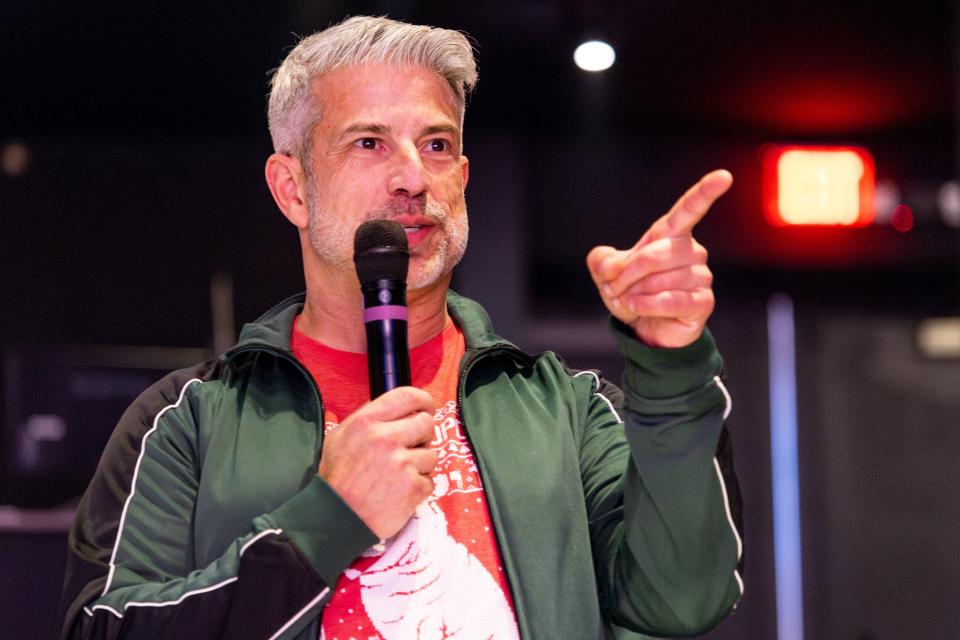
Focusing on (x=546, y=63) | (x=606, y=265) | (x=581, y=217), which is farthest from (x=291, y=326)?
(x=581, y=217)

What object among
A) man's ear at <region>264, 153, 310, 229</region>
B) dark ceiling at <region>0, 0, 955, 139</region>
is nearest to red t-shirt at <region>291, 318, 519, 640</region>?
man's ear at <region>264, 153, 310, 229</region>

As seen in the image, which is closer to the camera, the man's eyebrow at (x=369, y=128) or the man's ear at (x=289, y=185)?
the man's eyebrow at (x=369, y=128)

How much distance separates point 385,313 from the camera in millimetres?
1176

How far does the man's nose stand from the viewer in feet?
4.50

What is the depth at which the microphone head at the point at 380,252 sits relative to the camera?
1.21 metres

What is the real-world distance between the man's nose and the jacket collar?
19 cm

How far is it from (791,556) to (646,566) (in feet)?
10.2

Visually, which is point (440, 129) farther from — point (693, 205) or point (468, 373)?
point (693, 205)

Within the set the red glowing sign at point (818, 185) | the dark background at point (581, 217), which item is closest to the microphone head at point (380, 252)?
the dark background at point (581, 217)

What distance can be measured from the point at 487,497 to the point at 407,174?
1.29 feet

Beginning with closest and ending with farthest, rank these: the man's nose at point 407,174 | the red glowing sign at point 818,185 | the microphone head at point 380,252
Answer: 1. the microphone head at point 380,252
2. the man's nose at point 407,174
3. the red glowing sign at point 818,185

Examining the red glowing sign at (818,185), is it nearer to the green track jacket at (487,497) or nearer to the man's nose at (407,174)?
the green track jacket at (487,497)

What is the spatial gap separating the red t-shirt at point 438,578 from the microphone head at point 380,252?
0.73 ft

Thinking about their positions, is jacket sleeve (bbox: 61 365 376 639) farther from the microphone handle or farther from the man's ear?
the man's ear
